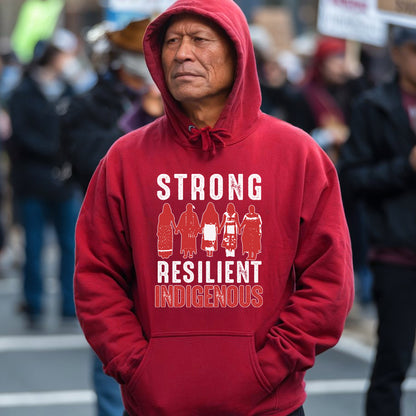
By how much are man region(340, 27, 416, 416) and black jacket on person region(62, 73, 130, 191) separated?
3.95ft

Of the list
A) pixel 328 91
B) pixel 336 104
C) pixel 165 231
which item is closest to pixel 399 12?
pixel 165 231

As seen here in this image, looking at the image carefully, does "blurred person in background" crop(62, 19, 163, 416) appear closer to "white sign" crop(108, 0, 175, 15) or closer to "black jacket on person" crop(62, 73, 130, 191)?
"black jacket on person" crop(62, 73, 130, 191)

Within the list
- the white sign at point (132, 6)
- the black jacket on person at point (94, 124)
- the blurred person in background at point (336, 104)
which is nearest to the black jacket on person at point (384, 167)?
the black jacket on person at point (94, 124)

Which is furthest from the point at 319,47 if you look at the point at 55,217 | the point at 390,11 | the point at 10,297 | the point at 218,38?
the point at 218,38

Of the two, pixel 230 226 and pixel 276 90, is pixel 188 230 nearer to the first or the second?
pixel 230 226

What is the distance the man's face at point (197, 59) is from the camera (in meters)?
3.21

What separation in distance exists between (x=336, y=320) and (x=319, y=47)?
7.30 m

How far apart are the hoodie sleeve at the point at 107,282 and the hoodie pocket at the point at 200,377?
6 cm

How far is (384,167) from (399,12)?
0.78 meters

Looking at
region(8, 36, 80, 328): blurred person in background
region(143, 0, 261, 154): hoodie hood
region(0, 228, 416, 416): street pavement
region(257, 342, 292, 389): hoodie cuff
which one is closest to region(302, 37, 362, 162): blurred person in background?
region(0, 228, 416, 416): street pavement

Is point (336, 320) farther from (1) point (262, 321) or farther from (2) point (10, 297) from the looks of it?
(2) point (10, 297)

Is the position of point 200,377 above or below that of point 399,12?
below

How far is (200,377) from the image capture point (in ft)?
10.2

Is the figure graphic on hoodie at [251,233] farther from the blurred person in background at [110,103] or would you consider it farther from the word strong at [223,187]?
the blurred person in background at [110,103]
